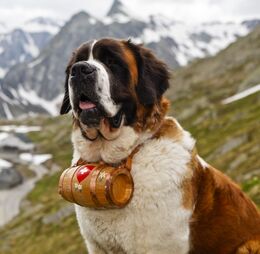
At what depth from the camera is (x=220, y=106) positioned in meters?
97.6

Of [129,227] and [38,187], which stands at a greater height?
[129,227]

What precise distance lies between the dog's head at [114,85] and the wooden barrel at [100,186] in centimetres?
58

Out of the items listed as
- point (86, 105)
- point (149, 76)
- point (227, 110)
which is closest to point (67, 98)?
point (86, 105)

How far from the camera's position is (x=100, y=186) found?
7.32m

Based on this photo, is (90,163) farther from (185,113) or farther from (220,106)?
(185,113)

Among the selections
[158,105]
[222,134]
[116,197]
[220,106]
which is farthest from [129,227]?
[220,106]

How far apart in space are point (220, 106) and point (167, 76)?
299 feet

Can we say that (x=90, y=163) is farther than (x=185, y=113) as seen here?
No

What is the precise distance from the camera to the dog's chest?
719 cm

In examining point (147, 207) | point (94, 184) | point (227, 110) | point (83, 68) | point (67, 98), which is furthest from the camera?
point (227, 110)

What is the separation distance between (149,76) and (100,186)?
1.62m

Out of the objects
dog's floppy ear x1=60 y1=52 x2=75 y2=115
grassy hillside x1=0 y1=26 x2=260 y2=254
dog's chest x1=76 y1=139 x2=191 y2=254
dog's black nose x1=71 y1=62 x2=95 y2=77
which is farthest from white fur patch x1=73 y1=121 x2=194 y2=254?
grassy hillside x1=0 y1=26 x2=260 y2=254

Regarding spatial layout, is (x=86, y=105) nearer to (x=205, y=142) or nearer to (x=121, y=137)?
(x=121, y=137)

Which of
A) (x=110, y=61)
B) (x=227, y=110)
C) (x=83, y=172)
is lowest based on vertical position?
(x=227, y=110)
